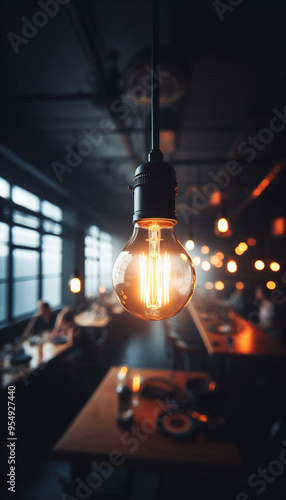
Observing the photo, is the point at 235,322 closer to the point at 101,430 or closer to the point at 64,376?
the point at 64,376

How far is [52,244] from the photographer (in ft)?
20.1

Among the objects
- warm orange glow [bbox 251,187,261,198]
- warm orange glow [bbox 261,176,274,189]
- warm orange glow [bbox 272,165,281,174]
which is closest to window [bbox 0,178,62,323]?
warm orange glow [bbox 272,165,281,174]

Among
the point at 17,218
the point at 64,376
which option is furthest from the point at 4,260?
the point at 64,376

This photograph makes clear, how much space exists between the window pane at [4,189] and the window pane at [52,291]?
2.34 meters

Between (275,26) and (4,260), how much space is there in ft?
15.9

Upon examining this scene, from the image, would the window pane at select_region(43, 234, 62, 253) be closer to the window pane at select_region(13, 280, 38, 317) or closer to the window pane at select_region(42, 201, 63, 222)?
the window pane at select_region(42, 201, 63, 222)

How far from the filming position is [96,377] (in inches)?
195

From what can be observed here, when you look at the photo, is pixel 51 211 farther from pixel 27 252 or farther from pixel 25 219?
pixel 27 252

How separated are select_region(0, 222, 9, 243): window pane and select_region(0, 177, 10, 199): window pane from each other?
1.62 ft

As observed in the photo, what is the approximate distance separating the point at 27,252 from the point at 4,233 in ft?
2.93

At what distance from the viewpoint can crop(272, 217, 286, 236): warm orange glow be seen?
5.71 m

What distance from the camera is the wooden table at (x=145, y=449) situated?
1691 millimetres

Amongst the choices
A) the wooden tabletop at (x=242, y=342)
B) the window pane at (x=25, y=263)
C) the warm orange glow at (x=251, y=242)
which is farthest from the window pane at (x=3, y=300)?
the warm orange glow at (x=251, y=242)

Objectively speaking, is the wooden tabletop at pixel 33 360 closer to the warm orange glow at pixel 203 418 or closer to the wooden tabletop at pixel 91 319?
the wooden tabletop at pixel 91 319
